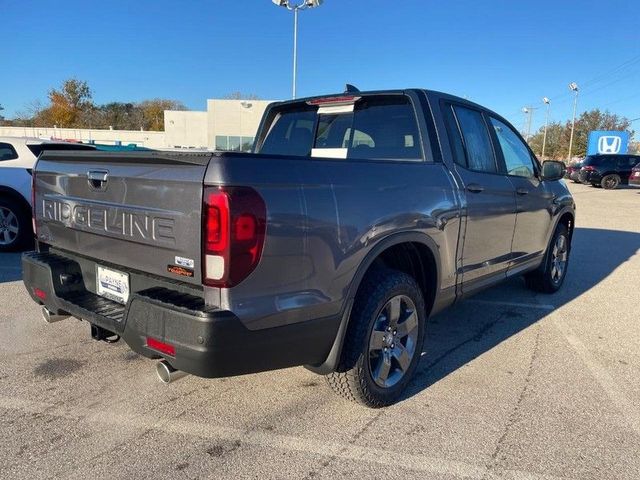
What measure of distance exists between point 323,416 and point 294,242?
1204mm

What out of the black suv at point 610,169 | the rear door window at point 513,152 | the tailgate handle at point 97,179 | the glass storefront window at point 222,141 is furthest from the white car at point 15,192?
the glass storefront window at point 222,141

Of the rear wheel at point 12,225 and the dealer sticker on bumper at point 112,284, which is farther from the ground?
the dealer sticker on bumper at point 112,284

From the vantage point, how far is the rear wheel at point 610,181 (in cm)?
2444

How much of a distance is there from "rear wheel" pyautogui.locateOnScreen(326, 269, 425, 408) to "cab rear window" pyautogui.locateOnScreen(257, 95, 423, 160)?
1.03 m

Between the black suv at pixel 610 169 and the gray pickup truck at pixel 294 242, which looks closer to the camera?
the gray pickup truck at pixel 294 242

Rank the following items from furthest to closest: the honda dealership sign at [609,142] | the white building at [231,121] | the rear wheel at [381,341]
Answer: the white building at [231,121]
the honda dealership sign at [609,142]
the rear wheel at [381,341]

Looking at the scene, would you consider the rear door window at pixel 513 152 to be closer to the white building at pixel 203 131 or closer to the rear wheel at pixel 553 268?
the rear wheel at pixel 553 268

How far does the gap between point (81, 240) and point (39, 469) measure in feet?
3.94

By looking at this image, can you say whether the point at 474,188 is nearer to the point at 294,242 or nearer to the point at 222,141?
the point at 294,242

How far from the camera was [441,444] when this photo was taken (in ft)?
8.64

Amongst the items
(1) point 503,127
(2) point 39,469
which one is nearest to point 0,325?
(2) point 39,469

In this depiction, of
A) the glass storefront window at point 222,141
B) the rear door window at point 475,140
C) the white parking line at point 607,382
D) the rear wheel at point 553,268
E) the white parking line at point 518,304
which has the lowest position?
the white parking line at point 607,382

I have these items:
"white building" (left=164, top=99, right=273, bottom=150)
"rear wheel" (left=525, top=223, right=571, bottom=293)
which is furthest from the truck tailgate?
"white building" (left=164, top=99, right=273, bottom=150)

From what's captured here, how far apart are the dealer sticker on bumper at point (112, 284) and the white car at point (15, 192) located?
520 cm
